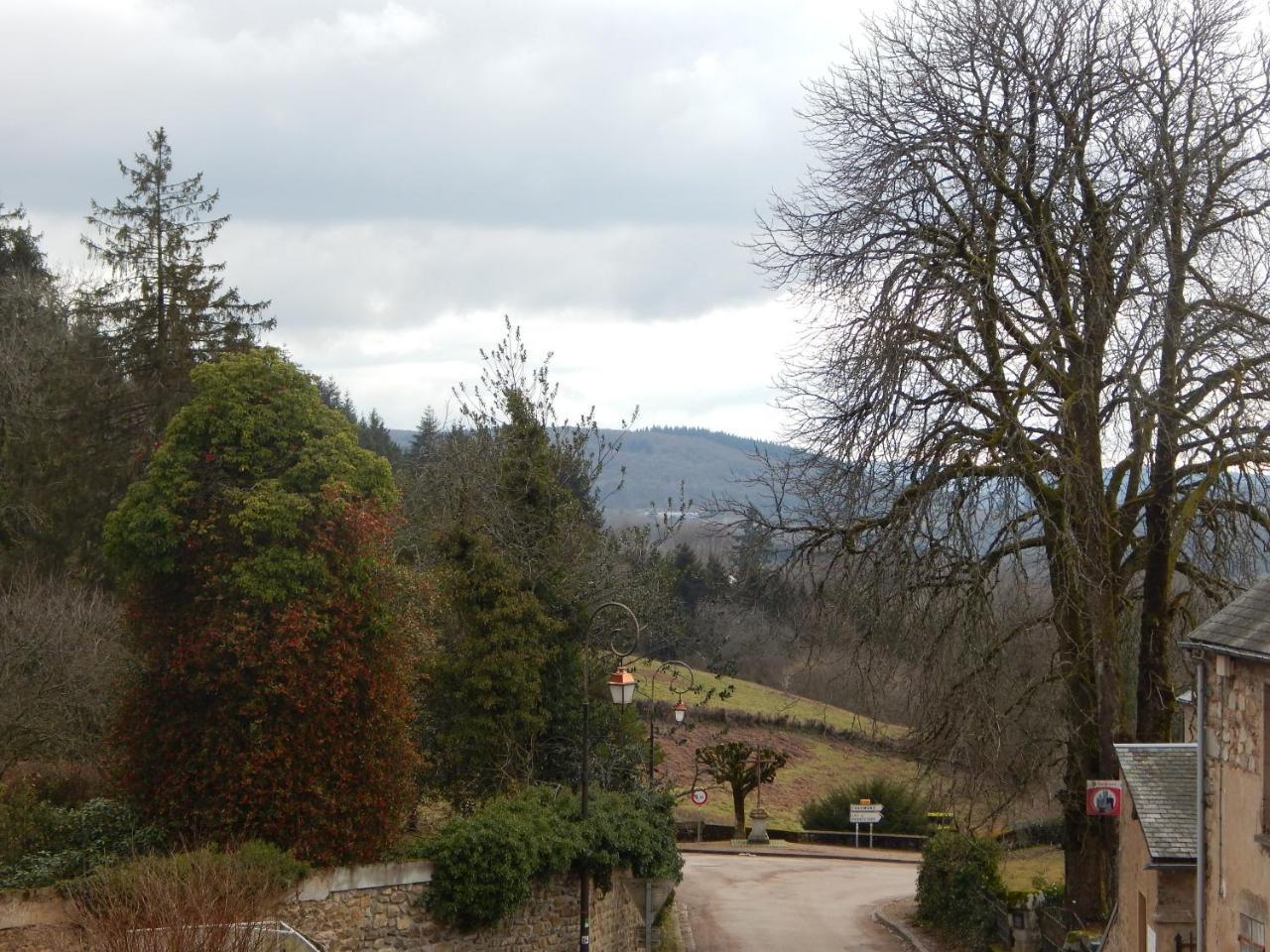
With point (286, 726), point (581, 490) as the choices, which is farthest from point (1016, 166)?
point (581, 490)

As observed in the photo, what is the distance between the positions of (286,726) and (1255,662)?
1118 centimetres

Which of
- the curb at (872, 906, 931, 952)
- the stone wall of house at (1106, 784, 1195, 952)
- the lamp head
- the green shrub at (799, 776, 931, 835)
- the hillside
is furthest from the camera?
the hillside

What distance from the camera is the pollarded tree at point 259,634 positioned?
1602 cm

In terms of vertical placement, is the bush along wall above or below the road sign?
above

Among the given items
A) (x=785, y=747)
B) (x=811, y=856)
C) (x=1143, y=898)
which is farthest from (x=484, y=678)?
(x=785, y=747)

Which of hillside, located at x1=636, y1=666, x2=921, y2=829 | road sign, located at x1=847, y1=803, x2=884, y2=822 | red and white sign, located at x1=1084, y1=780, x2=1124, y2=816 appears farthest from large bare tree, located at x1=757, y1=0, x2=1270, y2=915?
hillside, located at x1=636, y1=666, x2=921, y2=829

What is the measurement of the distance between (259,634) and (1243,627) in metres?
11.3

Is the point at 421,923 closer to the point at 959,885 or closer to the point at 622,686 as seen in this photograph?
the point at 622,686

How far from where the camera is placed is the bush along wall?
17281 millimetres

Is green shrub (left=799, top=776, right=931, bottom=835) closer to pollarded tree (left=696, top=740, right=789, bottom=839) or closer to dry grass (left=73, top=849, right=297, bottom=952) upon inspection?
pollarded tree (left=696, top=740, right=789, bottom=839)

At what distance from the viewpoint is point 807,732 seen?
64375mm

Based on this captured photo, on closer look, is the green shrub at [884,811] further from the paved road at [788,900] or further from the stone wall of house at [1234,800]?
the stone wall of house at [1234,800]

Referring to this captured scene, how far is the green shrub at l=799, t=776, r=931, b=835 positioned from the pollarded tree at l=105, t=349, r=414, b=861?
32456 mm

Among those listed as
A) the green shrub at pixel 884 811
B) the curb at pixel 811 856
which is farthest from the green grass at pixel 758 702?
the curb at pixel 811 856
